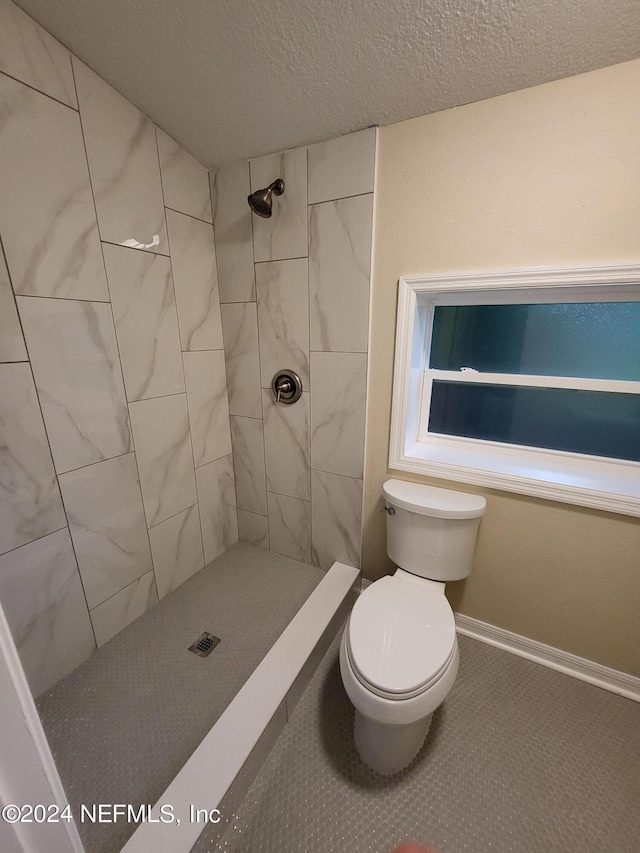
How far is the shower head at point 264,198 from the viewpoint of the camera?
128 centimetres

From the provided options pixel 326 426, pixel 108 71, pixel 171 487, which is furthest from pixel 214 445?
pixel 108 71

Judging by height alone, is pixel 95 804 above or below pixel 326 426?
below

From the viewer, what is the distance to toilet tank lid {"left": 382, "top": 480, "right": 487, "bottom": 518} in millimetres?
1263

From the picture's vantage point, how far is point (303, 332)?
5.00ft

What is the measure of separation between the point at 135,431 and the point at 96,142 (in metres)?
1.01

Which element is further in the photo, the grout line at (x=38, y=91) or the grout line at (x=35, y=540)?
the grout line at (x=35, y=540)

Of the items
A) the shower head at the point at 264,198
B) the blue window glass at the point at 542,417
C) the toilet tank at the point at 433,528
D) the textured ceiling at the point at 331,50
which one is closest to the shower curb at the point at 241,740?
the toilet tank at the point at 433,528

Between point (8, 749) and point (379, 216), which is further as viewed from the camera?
point (379, 216)

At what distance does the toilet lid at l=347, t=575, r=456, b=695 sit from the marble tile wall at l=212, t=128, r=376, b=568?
0.48 meters

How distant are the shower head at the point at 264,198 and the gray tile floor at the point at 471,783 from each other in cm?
186

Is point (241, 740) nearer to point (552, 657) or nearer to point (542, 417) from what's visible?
point (552, 657)

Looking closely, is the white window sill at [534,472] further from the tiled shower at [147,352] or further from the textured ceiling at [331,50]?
the textured ceiling at [331,50]

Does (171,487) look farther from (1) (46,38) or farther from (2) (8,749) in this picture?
(1) (46,38)

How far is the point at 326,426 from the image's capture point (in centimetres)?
159
